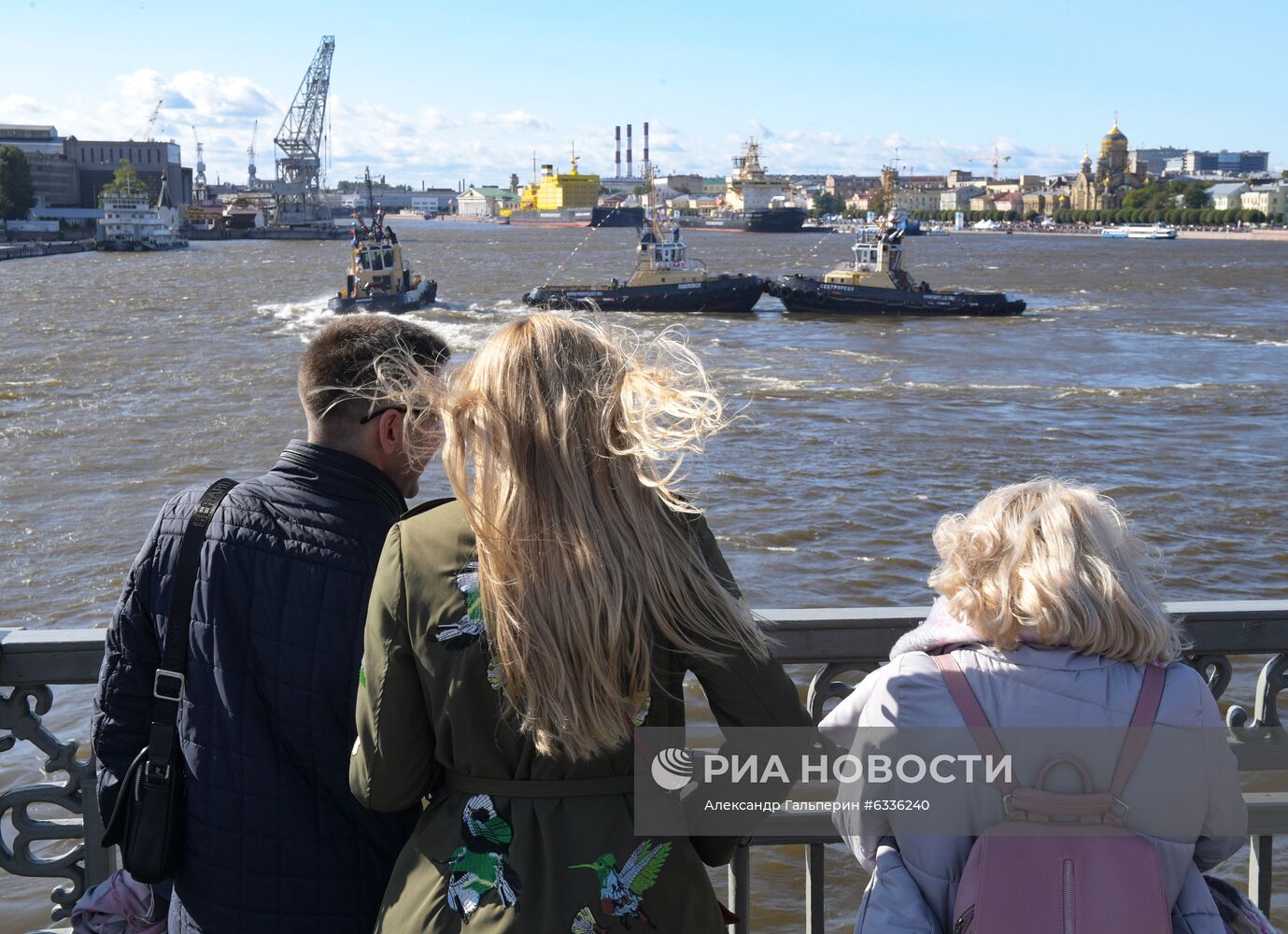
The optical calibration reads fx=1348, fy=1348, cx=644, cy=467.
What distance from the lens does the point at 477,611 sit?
1.50 m

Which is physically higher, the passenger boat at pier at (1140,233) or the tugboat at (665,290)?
the passenger boat at pier at (1140,233)

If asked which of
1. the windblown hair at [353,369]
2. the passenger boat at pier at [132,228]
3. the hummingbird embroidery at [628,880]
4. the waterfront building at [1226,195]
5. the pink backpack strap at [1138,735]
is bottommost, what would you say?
the hummingbird embroidery at [628,880]

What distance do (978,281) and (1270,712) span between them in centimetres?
5124

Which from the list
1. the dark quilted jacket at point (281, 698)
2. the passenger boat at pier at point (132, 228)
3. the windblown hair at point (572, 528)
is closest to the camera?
the windblown hair at point (572, 528)

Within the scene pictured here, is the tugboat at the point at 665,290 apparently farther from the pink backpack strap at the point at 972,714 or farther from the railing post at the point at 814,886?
the pink backpack strap at the point at 972,714

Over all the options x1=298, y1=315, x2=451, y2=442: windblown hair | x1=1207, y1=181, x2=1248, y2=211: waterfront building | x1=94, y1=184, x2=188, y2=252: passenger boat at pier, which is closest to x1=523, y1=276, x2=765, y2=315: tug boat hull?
x1=298, y1=315, x2=451, y2=442: windblown hair

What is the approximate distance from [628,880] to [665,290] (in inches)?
1339

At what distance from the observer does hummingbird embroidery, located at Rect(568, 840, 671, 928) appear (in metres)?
1.50

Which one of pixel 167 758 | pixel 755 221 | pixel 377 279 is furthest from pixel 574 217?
pixel 167 758

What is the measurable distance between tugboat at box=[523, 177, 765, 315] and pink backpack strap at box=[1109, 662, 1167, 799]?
3286 cm

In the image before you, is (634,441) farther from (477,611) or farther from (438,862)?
(438,862)

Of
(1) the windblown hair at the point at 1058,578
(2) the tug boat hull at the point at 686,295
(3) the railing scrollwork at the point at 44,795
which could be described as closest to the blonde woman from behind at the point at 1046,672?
(1) the windblown hair at the point at 1058,578

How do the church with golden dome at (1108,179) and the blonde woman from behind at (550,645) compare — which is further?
the church with golden dome at (1108,179)

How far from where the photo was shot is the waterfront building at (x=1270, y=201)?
12950 centimetres
